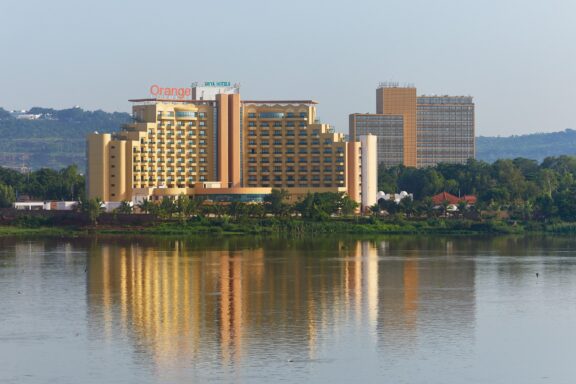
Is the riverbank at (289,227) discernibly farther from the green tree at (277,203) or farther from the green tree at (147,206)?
the green tree at (147,206)

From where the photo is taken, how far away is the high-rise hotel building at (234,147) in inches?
6796

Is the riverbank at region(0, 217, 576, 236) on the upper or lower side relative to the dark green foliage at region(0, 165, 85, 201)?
lower

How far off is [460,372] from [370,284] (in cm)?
3449

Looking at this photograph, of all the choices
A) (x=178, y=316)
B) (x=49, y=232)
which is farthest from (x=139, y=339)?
(x=49, y=232)

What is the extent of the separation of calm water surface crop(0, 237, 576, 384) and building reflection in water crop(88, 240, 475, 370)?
0.15 m

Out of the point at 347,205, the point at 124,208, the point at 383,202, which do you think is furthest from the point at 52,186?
the point at 383,202

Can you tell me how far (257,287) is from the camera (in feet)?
275

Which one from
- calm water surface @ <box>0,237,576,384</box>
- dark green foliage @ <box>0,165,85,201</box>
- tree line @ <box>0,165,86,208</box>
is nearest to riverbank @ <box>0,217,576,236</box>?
tree line @ <box>0,165,86,208</box>

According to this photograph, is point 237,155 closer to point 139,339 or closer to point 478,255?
point 478,255

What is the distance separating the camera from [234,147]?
17388 cm

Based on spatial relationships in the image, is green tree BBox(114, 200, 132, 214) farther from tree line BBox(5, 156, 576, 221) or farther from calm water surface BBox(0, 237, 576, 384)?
calm water surface BBox(0, 237, 576, 384)

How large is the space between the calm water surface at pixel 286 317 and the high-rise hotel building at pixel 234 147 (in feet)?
190

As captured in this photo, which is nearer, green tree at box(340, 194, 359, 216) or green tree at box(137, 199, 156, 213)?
green tree at box(137, 199, 156, 213)

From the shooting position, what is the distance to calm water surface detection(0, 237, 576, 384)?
52031mm
